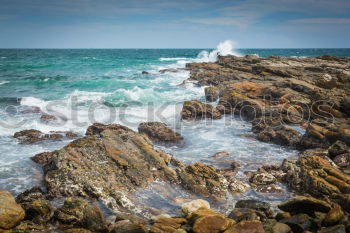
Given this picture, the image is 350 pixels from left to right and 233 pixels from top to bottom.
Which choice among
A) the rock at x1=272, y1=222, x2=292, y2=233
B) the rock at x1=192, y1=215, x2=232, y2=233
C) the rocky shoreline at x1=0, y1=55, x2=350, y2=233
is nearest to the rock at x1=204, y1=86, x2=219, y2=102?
the rocky shoreline at x1=0, y1=55, x2=350, y2=233

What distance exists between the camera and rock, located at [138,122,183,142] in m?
14.0

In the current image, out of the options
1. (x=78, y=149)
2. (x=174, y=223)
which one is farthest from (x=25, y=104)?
(x=174, y=223)

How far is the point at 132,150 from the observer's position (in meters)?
10.1

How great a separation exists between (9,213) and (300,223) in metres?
5.81

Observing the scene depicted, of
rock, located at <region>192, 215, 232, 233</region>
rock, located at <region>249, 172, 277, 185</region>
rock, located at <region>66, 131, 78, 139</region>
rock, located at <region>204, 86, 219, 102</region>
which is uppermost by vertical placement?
rock, located at <region>204, 86, 219, 102</region>

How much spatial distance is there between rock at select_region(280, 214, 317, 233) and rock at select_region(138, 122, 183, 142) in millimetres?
7914

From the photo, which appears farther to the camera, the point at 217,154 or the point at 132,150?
the point at 217,154

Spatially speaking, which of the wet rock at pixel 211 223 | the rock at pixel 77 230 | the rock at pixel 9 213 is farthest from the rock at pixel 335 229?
the rock at pixel 9 213

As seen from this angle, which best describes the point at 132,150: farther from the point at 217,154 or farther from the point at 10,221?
the point at 10,221

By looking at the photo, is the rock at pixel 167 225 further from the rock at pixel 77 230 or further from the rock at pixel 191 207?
the rock at pixel 77 230

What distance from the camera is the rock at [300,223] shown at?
6.26 m

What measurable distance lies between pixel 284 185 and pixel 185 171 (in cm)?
300

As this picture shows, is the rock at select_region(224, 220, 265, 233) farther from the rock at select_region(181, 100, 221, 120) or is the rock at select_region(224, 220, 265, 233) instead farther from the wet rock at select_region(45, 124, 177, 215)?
the rock at select_region(181, 100, 221, 120)

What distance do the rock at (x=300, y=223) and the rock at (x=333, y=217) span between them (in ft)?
0.79
